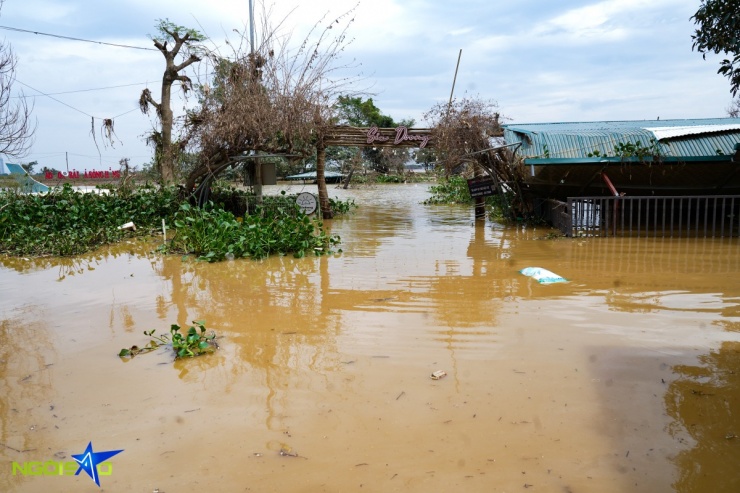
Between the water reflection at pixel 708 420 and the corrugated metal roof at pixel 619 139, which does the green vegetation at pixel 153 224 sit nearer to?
the corrugated metal roof at pixel 619 139

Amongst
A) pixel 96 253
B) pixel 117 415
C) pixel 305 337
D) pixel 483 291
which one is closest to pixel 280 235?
pixel 96 253

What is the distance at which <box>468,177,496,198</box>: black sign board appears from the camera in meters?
16.8

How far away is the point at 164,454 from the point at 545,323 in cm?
421

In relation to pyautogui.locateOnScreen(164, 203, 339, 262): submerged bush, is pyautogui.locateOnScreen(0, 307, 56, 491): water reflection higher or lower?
lower

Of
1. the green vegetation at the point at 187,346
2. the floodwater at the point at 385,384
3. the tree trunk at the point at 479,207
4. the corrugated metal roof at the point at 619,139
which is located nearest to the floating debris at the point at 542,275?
the floodwater at the point at 385,384

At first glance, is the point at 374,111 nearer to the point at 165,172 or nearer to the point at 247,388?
the point at 165,172

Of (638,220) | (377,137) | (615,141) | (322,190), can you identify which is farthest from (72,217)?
(615,141)

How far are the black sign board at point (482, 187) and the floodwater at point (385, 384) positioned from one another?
309 inches

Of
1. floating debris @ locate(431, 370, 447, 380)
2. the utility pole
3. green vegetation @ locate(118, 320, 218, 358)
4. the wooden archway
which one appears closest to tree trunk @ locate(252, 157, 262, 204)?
the utility pole

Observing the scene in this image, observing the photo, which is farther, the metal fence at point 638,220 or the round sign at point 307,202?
the round sign at point 307,202

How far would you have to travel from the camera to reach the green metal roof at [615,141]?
1372 centimetres

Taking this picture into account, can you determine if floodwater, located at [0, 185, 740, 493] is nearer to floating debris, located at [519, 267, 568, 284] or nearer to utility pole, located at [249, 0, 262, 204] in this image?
floating debris, located at [519, 267, 568, 284]

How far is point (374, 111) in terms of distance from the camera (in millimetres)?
51469

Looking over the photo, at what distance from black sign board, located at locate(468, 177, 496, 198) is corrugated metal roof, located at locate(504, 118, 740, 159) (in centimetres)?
126
